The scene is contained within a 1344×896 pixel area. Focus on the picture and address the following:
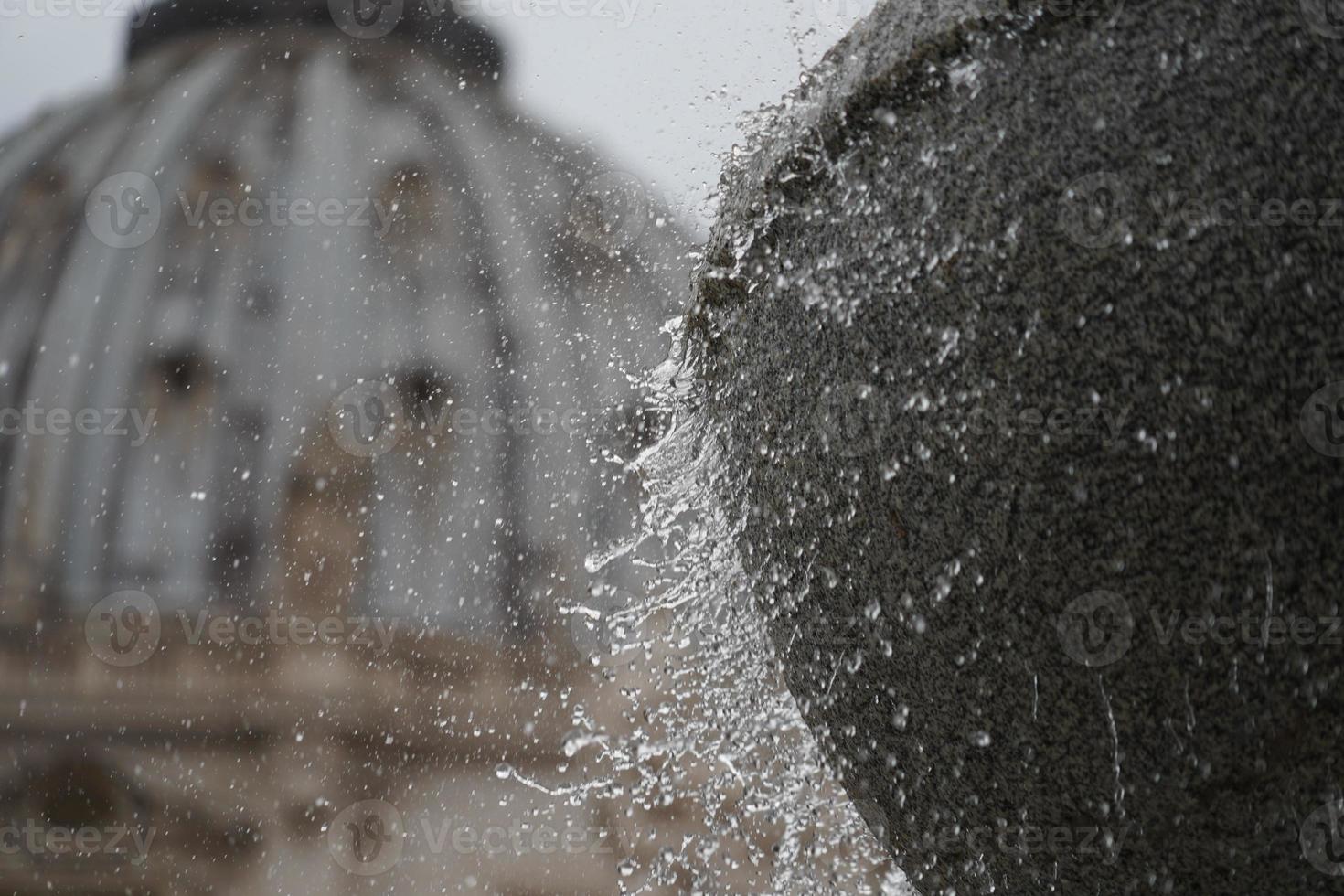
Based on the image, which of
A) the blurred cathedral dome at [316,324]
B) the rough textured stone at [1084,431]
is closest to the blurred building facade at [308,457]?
the blurred cathedral dome at [316,324]

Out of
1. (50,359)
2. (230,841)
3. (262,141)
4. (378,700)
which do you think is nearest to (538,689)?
(378,700)

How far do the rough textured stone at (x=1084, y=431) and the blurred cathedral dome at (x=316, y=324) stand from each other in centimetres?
309

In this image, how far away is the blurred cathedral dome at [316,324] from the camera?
471 cm

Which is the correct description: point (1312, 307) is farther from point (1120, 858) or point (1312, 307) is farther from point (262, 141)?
point (262, 141)

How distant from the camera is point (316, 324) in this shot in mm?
5254

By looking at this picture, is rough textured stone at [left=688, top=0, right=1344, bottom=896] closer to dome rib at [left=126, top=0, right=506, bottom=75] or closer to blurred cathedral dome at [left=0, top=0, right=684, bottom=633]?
blurred cathedral dome at [left=0, top=0, right=684, bottom=633]

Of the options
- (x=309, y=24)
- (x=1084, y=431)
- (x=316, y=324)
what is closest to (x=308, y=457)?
(x=316, y=324)

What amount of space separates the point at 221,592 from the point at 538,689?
3.98 feet

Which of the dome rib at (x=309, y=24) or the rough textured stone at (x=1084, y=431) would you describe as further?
the dome rib at (x=309, y=24)

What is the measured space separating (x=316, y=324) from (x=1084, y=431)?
4.79 metres

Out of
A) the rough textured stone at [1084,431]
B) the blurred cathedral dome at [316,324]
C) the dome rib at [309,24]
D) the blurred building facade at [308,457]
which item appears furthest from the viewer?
the dome rib at [309,24]

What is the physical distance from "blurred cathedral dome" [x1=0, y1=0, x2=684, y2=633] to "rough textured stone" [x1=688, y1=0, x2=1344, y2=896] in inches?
122

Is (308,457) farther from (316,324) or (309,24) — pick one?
(309,24)

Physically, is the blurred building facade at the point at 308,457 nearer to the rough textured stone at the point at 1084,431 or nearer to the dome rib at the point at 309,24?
the dome rib at the point at 309,24
